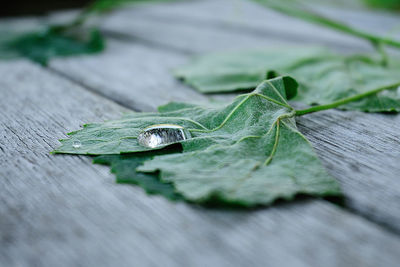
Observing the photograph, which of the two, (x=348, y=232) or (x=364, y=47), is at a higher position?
(x=364, y=47)

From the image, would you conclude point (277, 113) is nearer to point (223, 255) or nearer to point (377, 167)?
point (377, 167)

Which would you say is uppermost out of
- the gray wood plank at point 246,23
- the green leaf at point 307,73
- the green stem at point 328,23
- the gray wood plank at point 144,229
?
the green stem at point 328,23

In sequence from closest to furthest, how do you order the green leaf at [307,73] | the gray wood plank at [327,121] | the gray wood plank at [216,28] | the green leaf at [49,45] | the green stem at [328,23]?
the gray wood plank at [327,121], the green leaf at [307,73], the green stem at [328,23], the green leaf at [49,45], the gray wood plank at [216,28]

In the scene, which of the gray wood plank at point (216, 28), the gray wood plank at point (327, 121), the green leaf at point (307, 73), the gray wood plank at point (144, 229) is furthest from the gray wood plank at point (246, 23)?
the gray wood plank at point (144, 229)

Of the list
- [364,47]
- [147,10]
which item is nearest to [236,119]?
[364,47]

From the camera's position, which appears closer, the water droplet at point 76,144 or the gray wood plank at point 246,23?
the water droplet at point 76,144

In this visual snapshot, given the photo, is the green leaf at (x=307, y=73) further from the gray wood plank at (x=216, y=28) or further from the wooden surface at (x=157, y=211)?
the gray wood plank at (x=216, y=28)

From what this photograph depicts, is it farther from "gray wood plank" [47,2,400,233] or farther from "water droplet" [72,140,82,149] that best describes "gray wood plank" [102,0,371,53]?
"water droplet" [72,140,82,149]

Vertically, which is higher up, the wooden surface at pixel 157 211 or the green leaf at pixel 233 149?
the green leaf at pixel 233 149
